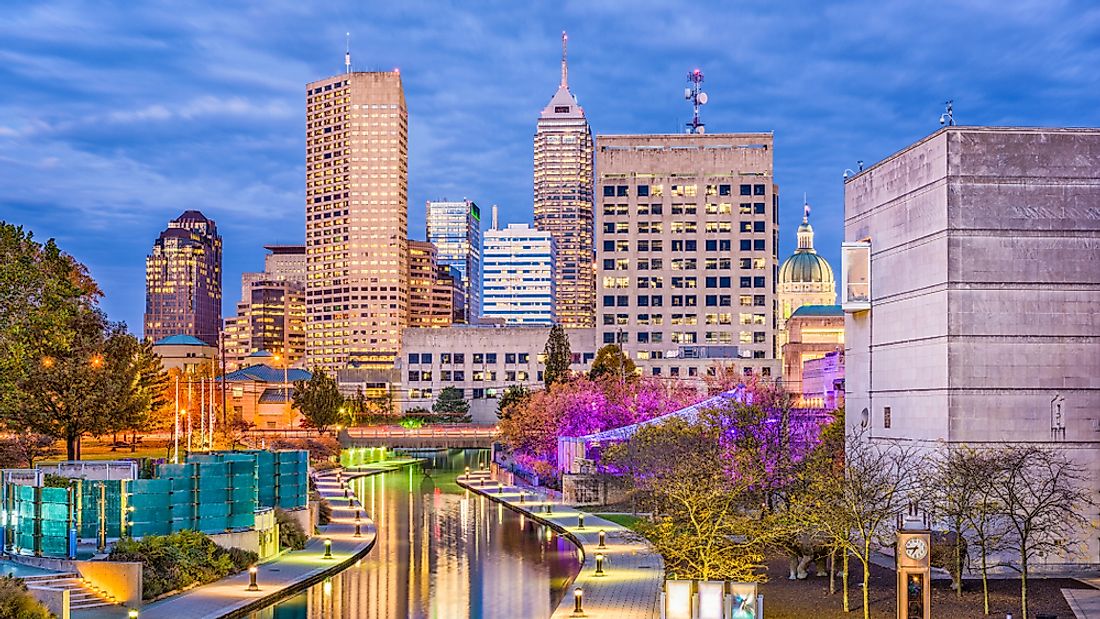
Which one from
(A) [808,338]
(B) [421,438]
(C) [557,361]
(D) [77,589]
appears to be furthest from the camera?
(B) [421,438]

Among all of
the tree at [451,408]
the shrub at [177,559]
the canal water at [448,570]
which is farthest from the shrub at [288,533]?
the tree at [451,408]

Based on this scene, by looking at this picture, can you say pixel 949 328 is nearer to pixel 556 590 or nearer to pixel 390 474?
pixel 556 590

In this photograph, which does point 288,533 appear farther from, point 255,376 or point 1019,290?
point 255,376

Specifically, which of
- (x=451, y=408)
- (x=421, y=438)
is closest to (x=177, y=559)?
(x=421, y=438)

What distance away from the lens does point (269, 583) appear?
131 ft

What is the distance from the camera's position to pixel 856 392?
160 feet

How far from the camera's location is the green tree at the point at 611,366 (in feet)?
344

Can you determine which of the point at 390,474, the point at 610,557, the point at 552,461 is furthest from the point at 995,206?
the point at 390,474

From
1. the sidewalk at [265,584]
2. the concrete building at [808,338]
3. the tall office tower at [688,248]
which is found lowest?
the sidewalk at [265,584]

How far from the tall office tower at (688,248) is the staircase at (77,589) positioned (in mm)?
150179

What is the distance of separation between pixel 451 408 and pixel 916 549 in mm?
166063

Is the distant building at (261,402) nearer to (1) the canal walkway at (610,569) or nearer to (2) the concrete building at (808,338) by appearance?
(2) the concrete building at (808,338)

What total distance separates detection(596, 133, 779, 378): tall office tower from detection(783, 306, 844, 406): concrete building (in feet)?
120

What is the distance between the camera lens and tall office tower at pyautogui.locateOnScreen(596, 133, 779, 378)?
184875 mm
